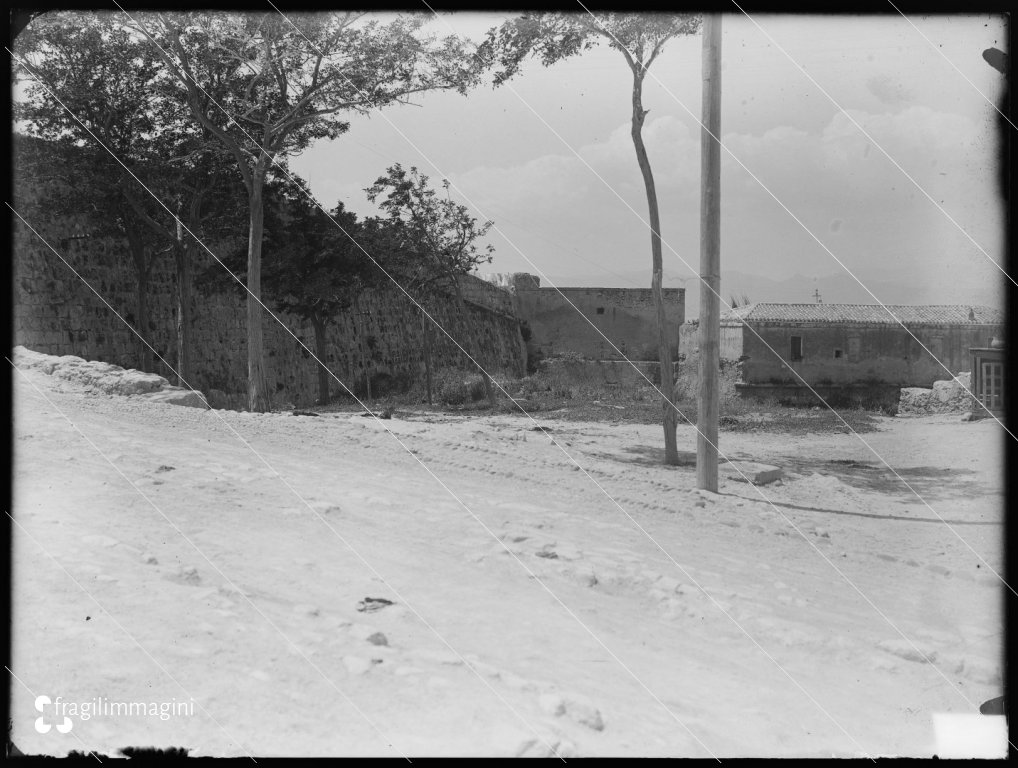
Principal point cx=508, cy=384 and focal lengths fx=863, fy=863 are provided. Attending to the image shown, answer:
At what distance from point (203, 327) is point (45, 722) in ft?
49.9

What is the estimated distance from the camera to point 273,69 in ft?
40.6

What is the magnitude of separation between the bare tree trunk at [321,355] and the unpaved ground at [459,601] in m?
10.1

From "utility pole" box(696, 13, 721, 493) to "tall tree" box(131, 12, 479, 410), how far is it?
176 inches

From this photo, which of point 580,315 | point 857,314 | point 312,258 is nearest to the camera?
point 312,258

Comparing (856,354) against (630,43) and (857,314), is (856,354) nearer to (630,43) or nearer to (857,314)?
(857,314)

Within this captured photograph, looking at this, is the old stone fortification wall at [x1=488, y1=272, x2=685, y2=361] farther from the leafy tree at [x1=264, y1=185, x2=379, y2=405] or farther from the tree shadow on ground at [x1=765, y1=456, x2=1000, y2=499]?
the tree shadow on ground at [x1=765, y1=456, x2=1000, y2=499]

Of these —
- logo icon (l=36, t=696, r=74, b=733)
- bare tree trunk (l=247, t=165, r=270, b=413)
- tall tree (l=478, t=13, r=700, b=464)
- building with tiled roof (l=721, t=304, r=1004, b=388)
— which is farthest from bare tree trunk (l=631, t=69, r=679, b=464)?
building with tiled roof (l=721, t=304, r=1004, b=388)

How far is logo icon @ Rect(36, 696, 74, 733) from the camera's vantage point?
305cm

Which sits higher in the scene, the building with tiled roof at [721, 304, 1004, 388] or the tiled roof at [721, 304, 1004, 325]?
the tiled roof at [721, 304, 1004, 325]

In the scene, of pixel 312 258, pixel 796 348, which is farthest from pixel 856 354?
pixel 312 258

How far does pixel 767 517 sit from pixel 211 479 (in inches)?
172

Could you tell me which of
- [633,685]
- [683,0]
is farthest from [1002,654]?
[683,0]

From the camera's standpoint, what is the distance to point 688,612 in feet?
15.3

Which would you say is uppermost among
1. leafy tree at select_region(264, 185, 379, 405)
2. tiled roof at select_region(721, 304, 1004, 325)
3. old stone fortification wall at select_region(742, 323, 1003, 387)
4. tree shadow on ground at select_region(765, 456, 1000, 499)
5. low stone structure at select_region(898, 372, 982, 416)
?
leafy tree at select_region(264, 185, 379, 405)
